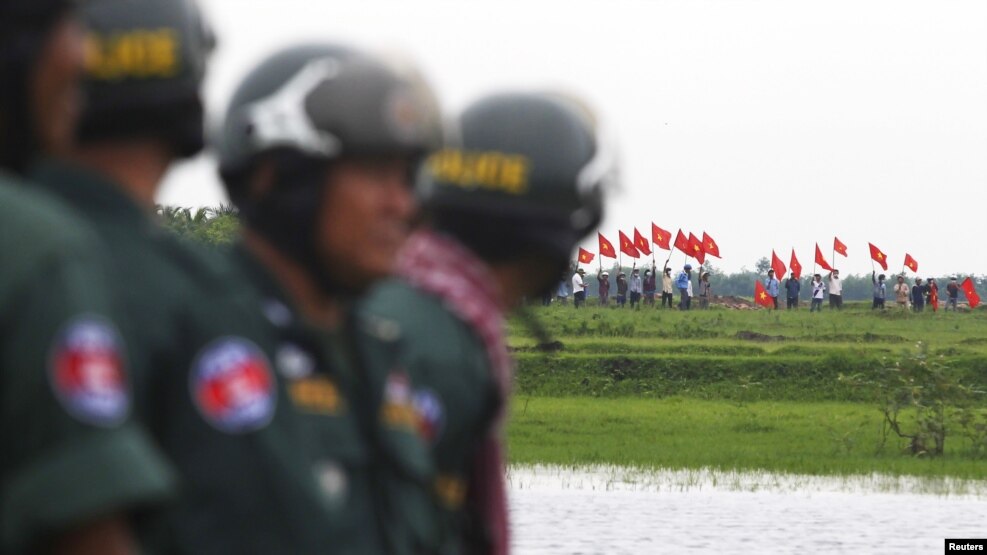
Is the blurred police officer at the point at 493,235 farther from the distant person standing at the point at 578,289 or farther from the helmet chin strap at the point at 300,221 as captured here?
the distant person standing at the point at 578,289

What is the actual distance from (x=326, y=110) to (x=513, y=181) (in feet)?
3.85

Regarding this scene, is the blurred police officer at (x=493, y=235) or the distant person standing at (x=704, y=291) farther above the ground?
the distant person standing at (x=704, y=291)

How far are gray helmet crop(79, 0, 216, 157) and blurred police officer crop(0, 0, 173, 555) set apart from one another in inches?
27.5

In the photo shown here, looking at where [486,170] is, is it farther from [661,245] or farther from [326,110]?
[661,245]

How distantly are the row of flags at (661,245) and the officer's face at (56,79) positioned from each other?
49568 mm

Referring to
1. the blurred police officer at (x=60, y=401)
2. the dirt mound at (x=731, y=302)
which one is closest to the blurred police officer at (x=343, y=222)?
the blurred police officer at (x=60, y=401)

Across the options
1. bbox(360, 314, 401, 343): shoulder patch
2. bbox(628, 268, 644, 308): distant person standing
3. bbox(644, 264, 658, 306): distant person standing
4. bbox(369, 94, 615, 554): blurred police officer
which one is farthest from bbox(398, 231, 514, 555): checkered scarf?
bbox(644, 264, 658, 306): distant person standing

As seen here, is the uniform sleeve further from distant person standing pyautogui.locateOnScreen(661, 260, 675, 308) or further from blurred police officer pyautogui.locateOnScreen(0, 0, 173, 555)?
distant person standing pyautogui.locateOnScreen(661, 260, 675, 308)

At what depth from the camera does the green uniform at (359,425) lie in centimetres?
286

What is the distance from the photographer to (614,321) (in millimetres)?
40688

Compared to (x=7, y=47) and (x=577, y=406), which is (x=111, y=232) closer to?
(x=7, y=47)

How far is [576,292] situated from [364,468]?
137 feet

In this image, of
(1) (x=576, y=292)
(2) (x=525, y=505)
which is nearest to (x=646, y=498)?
(2) (x=525, y=505)

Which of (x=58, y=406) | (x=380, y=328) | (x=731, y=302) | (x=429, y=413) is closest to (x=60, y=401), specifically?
(x=58, y=406)
